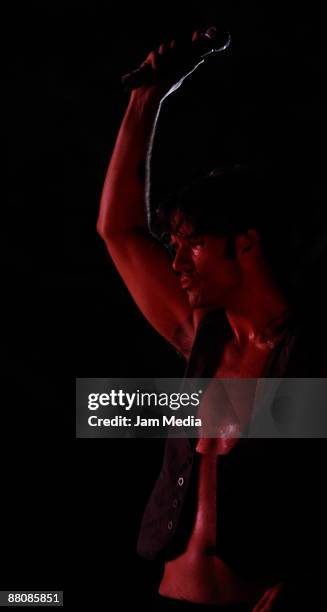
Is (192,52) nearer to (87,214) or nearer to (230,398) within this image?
(230,398)

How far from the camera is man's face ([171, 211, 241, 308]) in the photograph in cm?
154

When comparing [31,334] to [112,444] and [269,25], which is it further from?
[269,25]

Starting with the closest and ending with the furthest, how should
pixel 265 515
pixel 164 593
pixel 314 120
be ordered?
pixel 265 515 → pixel 164 593 → pixel 314 120

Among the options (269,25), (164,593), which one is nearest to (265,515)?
(164,593)

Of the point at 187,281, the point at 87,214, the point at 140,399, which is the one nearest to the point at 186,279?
the point at 187,281

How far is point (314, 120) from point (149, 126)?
4.03ft

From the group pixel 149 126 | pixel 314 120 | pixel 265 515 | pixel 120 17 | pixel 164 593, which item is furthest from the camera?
pixel 120 17

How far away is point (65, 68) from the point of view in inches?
117

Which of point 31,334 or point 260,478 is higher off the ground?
point 260,478

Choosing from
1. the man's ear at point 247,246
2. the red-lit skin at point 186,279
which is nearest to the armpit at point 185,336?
the red-lit skin at point 186,279

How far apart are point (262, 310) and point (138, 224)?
33cm

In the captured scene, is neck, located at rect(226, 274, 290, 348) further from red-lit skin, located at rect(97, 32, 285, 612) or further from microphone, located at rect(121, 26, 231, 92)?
microphone, located at rect(121, 26, 231, 92)

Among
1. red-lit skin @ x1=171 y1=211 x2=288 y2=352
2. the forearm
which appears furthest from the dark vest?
the forearm

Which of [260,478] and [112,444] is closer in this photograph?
[260,478]
